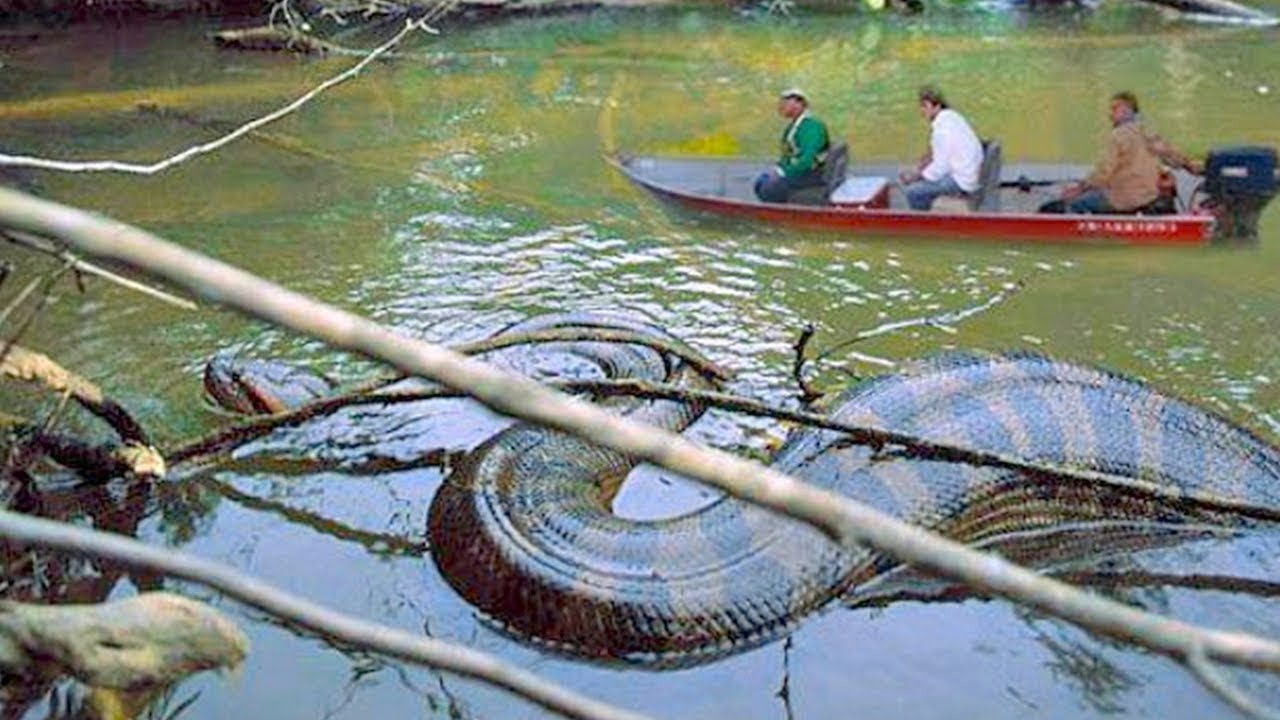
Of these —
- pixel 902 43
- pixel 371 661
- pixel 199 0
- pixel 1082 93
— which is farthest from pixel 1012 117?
pixel 199 0

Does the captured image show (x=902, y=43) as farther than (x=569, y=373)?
Yes

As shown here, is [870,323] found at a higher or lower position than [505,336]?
lower

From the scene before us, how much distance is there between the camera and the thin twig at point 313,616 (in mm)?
2004

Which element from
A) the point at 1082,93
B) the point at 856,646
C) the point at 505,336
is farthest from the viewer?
the point at 1082,93

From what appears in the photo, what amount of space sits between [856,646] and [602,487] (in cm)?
165

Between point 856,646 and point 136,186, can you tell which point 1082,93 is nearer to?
point 136,186

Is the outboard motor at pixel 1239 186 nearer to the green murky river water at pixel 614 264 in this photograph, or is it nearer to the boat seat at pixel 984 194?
the green murky river water at pixel 614 264

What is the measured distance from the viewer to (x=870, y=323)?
32.6 feet

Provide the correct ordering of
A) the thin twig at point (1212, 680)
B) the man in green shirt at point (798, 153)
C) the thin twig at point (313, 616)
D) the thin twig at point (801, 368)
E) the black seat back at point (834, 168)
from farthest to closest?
1. the black seat back at point (834, 168)
2. the man in green shirt at point (798, 153)
3. the thin twig at point (801, 368)
4. the thin twig at point (313, 616)
5. the thin twig at point (1212, 680)

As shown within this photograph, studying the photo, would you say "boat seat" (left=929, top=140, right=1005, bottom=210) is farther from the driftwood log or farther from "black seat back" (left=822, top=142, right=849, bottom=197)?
the driftwood log

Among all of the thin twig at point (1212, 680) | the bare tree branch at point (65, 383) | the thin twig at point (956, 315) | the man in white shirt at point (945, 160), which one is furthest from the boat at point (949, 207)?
the thin twig at point (1212, 680)

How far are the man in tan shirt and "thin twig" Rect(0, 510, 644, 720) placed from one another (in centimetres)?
954

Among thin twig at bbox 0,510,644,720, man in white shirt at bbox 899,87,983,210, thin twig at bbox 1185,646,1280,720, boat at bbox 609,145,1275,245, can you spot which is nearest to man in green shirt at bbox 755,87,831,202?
boat at bbox 609,145,1275,245

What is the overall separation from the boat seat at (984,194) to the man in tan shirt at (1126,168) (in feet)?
2.19
